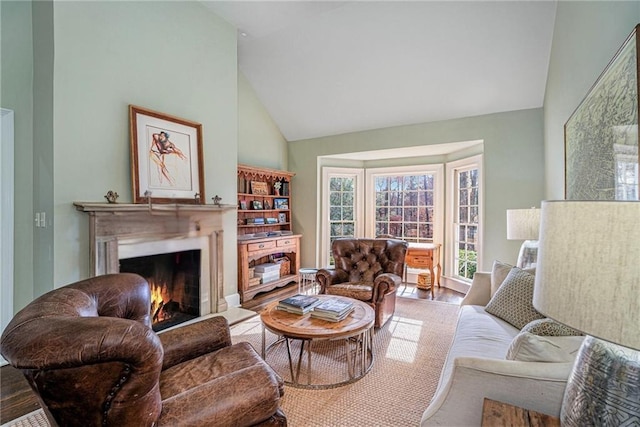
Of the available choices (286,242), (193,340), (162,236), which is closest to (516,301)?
(193,340)

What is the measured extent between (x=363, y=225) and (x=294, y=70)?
A: 2.89m

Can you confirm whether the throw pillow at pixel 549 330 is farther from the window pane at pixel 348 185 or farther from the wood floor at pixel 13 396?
the window pane at pixel 348 185

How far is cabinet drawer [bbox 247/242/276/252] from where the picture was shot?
4.36 meters

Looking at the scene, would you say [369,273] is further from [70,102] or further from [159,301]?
[70,102]

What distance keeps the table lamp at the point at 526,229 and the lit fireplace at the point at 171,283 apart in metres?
3.31

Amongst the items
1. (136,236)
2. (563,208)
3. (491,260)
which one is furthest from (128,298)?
(491,260)

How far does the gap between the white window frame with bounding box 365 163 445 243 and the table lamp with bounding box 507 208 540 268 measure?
2149 millimetres

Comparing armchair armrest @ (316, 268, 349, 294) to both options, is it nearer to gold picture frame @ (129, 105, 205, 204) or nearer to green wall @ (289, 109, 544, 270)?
gold picture frame @ (129, 105, 205, 204)

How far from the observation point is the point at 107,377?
92 cm

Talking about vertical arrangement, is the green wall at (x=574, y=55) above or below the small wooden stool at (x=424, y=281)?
above

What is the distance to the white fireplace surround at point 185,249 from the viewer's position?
2.90 metres

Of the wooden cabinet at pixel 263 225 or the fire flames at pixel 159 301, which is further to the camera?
the wooden cabinet at pixel 263 225

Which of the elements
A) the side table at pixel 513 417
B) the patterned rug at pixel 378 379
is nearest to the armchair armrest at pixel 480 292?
the patterned rug at pixel 378 379

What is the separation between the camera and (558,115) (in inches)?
112
